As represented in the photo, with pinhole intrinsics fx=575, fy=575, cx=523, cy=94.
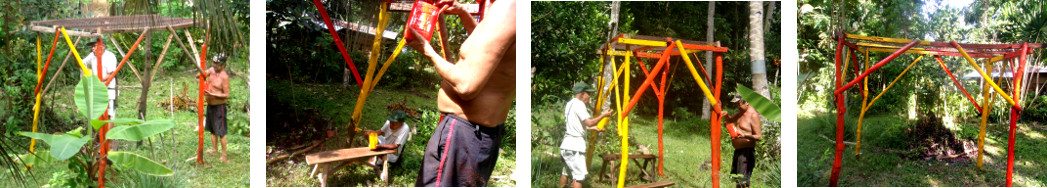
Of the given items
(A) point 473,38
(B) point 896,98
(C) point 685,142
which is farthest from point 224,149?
(B) point 896,98

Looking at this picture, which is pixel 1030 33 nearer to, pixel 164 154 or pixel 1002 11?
pixel 1002 11

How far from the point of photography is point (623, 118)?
8.33 ft

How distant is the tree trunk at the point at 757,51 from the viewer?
2.47m

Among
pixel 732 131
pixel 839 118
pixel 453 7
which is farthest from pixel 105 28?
pixel 839 118

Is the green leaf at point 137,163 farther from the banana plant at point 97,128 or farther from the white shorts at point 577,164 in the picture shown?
the white shorts at point 577,164

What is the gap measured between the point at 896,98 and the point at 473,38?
79.8 inches

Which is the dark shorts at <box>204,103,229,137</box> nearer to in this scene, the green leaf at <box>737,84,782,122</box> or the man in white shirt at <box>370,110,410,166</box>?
the man in white shirt at <box>370,110,410,166</box>

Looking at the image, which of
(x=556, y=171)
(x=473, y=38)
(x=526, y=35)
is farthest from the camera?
(x=556, y=171)

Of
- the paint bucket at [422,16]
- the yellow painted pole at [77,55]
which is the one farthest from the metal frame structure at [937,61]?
the yellow painted pole at [77,55]

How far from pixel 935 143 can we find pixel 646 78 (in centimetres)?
150

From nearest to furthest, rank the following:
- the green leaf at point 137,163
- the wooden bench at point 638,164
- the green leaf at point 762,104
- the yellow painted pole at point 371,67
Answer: the yellow painted pole at point 371,67
the green leaf at point 762,104
the wooden bench at point 638,164
the green leaf at point 137,163

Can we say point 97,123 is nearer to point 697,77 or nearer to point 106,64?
point 106,64

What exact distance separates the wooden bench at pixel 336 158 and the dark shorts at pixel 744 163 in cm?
147

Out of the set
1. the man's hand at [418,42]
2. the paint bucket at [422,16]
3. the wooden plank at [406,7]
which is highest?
the wooden plank at [406,7]
